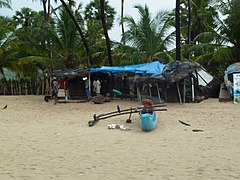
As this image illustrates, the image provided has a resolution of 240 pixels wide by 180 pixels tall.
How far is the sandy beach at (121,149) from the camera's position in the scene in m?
5.40

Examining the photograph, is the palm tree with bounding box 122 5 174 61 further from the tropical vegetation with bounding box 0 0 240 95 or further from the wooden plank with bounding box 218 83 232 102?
the wooden plank with bounding box 218 83 232 102

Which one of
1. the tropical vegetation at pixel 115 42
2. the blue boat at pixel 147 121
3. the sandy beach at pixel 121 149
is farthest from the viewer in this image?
the tropical vegetation at pixel 115 42

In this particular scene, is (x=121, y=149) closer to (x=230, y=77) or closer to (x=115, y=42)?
(x=230, y=77)

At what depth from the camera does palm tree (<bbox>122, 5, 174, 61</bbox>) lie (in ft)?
70.9

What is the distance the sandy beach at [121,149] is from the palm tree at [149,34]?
10450 mm

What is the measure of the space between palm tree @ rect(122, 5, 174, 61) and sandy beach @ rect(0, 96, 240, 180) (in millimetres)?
10450

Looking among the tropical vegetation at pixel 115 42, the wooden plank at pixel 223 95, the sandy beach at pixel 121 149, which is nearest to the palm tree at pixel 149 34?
the tropical vegetation at pixel 115 42

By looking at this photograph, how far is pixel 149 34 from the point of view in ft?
70.7

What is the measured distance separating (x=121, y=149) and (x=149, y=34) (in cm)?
1517

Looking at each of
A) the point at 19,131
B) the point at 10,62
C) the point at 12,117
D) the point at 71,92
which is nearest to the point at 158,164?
the point at 19,131

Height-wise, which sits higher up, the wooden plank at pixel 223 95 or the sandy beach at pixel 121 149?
the wooden plank at pixel 223 95

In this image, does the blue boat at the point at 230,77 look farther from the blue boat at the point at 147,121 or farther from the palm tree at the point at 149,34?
the blue boat at the point at 147,121

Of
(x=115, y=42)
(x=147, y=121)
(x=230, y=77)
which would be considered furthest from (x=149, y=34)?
(x=147, y=121)

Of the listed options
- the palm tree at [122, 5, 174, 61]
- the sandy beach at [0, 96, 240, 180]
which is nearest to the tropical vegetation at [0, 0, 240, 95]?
the palm tree at [122, 5, 174, 61]
